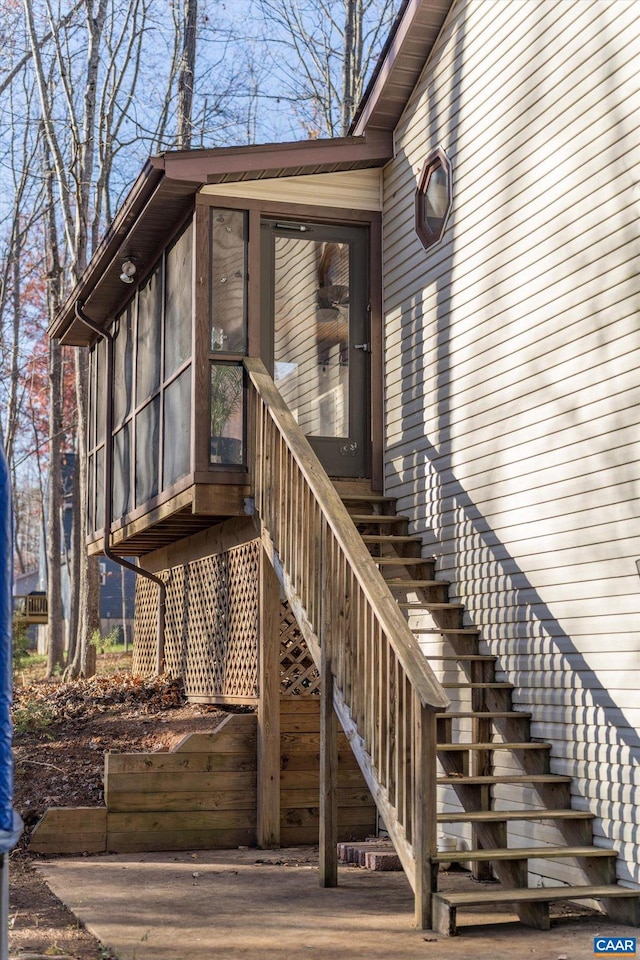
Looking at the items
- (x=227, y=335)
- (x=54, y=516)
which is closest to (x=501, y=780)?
(x=227, y=335)

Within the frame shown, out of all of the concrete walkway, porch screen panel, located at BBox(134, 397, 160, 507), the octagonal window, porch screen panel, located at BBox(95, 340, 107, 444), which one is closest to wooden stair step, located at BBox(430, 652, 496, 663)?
the concrete walkway

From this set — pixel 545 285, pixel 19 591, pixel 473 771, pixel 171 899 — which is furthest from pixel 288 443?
pixel 19 591

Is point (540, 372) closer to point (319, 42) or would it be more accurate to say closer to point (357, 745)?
point (357, 745)

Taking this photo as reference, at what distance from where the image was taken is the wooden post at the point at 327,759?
6922mm

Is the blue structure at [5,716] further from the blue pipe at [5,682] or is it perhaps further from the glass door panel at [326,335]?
the glass door panel at [326,335]

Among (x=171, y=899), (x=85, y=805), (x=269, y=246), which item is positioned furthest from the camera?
(x=269, y=246)

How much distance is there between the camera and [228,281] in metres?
9.30

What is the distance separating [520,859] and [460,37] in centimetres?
611

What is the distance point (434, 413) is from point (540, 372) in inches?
63.5

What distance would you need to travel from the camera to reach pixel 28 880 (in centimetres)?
724

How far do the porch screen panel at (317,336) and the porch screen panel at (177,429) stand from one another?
811 mm

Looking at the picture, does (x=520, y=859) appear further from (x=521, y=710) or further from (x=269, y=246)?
(x=269, y=246)

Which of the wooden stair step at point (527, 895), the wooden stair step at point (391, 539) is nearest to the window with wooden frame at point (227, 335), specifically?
the wooden stair step at point (391, 539)

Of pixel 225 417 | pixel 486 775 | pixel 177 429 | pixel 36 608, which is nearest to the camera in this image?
pixel 486 775
